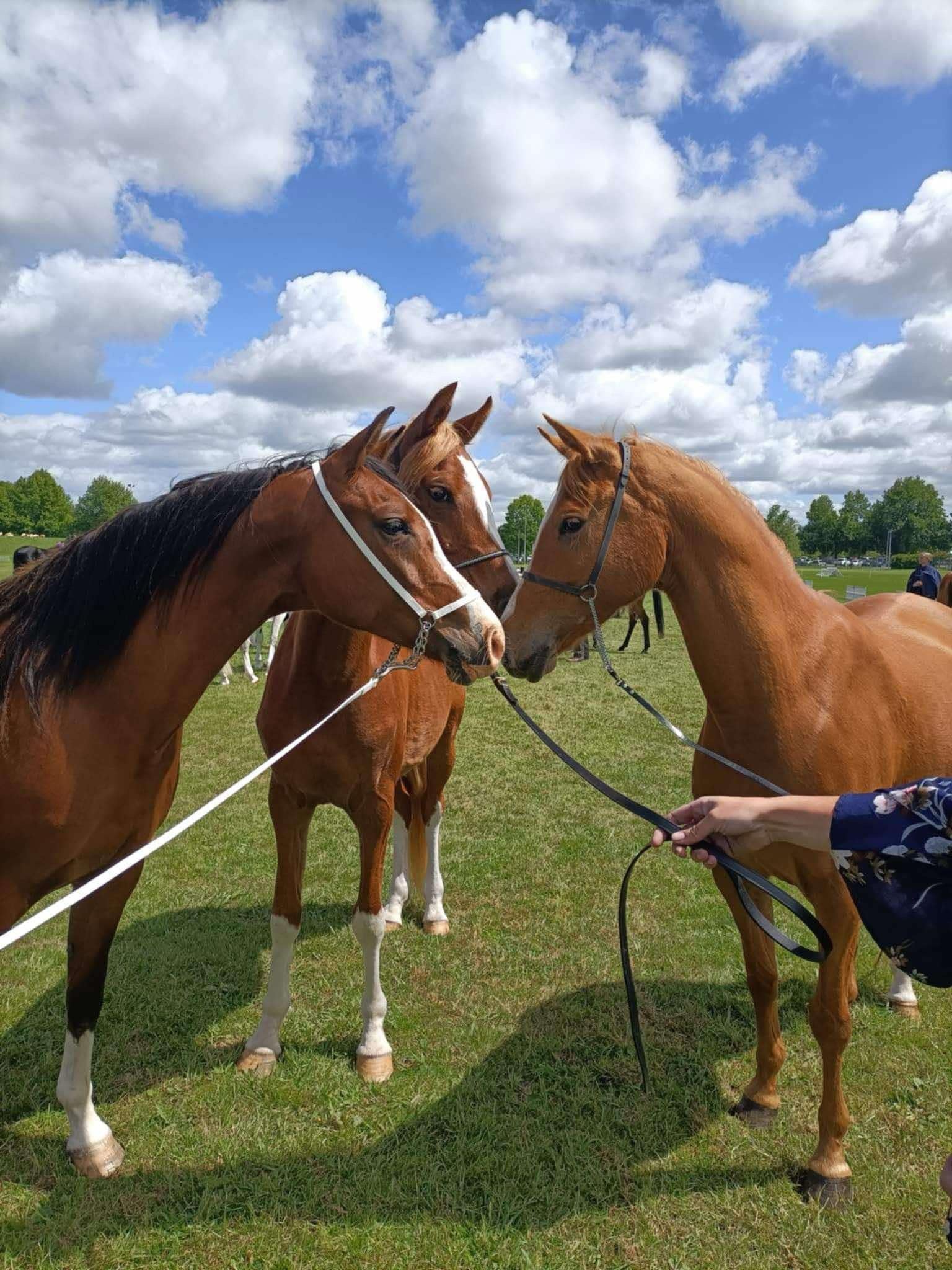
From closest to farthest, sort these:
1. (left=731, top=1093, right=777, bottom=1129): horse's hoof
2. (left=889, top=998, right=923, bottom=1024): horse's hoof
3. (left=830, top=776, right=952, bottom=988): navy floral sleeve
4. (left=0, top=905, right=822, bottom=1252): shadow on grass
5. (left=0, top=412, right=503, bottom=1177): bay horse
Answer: (left=830, top=776, right=952, bottom=988): navy floral sleeve → (left=0, top=412, right=503, bottom=1177): bay horse → (left=0, top=905, right=822, bottom=1252): shadow on grass → (left=731, top=1093, right=777, bottom=1129): horse's hoof → (left=889, top=998, right=923, bottom=1024): horse's hoof

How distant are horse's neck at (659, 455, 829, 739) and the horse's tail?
240 centimetres

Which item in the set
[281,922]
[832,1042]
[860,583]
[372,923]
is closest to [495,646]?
[372,923]

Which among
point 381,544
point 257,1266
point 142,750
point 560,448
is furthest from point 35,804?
point 560,448

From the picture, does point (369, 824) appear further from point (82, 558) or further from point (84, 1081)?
point (82, 558)

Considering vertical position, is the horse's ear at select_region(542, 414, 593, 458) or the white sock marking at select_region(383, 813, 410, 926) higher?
the horse's ear at select_region(542, 414, 593, 458)

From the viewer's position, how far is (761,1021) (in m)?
3.04

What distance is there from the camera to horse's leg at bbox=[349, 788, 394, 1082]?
330 centimetres

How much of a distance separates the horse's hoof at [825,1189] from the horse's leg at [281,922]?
2.21 metres

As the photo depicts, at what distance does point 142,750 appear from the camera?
2.34 metres

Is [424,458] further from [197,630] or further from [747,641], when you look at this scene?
[747,641]

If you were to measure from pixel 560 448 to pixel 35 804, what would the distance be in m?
2.21

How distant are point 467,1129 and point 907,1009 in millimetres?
2424

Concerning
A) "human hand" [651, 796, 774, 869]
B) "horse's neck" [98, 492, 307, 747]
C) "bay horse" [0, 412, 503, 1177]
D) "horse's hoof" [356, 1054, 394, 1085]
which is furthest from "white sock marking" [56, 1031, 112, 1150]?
"human hand" [651, 796, 774, 869]

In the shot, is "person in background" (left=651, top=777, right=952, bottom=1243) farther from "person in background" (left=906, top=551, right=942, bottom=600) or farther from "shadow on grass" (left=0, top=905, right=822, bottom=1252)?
"person in background" (left=906, top=551, right=942, bottom=600)
